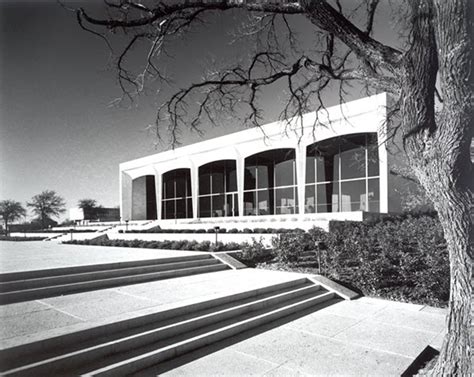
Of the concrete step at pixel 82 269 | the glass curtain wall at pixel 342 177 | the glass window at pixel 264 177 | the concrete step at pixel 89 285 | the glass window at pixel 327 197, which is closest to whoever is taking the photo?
the concrete step at pixel 89 285

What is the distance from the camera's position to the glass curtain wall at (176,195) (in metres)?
40.2

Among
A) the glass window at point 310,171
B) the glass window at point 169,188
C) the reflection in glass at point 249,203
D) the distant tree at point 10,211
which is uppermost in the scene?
the glass window at point 310,171

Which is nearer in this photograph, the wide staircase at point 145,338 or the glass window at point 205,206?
the wide staircase at point 145,338

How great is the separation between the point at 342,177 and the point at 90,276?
20.7 m

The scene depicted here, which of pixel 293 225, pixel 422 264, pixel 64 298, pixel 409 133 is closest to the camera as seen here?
pixel 409 133

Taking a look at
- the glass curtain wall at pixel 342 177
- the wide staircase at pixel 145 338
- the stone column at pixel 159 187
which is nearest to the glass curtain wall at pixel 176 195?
the stone column at pixel 159 187

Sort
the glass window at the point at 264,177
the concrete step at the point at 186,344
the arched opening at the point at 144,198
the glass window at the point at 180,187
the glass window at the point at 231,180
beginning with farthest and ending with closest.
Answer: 1. the arched opening at the point at 144,198
2. the glass window at the point at 180,187
3. the glass window at the point at 231,180
4. the glass window at the point at 264,177
5. the concrete step at the point at 186,344

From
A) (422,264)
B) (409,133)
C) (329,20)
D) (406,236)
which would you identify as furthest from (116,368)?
(406,236)

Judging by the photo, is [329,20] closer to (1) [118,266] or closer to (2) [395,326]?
(2) [395,326]

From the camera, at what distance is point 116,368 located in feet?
14.1

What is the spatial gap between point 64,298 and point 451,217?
7.11 m

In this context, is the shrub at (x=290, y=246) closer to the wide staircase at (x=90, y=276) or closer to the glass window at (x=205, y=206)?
the wide staircase at (x=90, y=276)

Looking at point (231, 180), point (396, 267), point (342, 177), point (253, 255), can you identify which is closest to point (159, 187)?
point (231, 180)

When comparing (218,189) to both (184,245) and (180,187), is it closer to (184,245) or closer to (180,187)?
(180,187)
